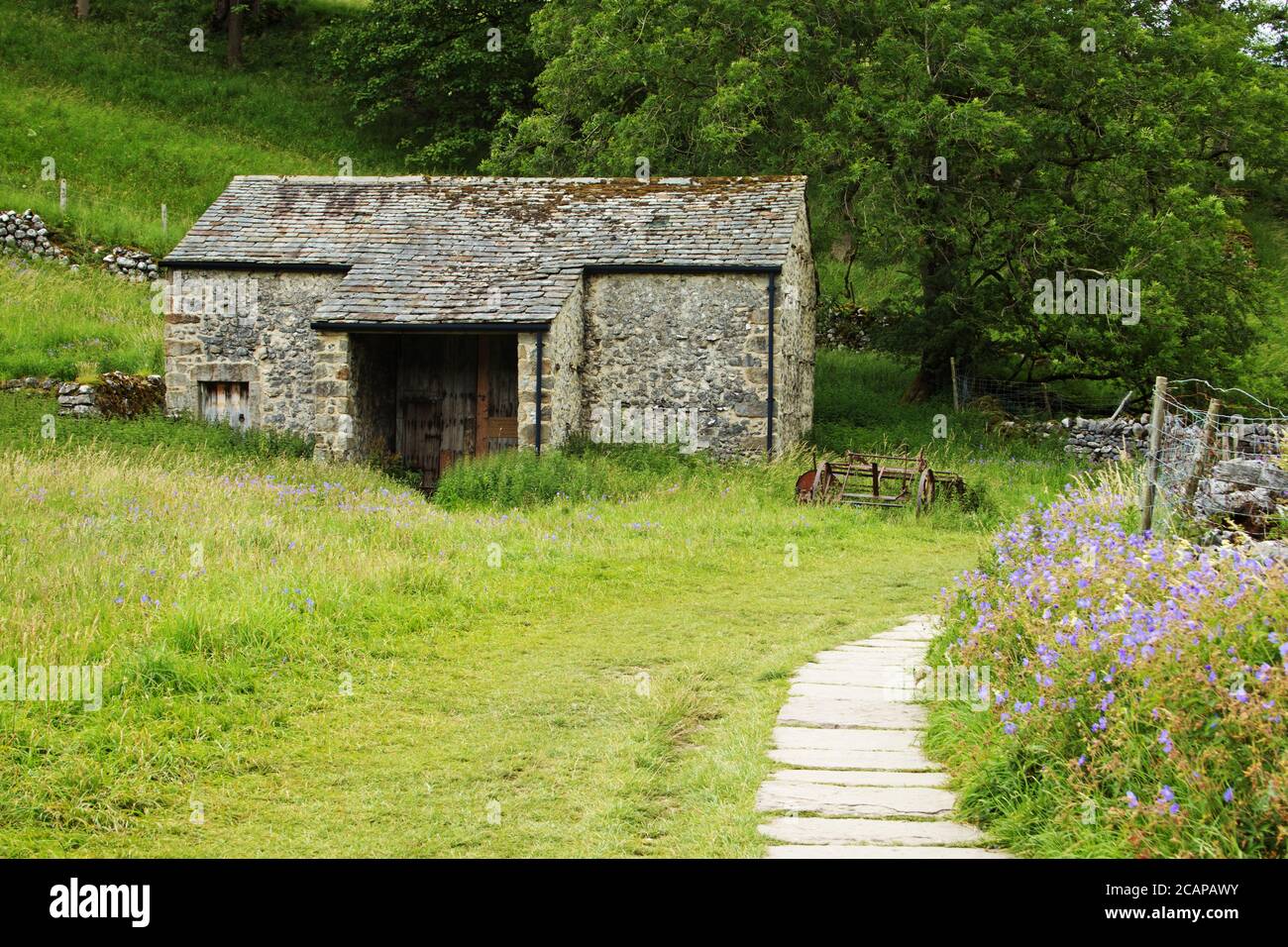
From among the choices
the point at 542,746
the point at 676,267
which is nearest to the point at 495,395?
the point at 676,267

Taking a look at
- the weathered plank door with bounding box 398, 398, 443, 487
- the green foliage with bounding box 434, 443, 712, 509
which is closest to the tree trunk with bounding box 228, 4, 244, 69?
the weathered plank door with bounding box 398, 398, 443, 487

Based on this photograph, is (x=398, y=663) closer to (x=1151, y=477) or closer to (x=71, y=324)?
(x=1151, y=477)

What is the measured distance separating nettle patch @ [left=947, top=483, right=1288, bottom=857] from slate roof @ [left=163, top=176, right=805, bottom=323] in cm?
1269

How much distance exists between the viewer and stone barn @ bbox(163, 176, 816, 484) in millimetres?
18969

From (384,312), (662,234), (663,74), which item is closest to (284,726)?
(384,312)

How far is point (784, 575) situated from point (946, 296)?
1263cm

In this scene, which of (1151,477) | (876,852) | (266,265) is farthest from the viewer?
(266,265)

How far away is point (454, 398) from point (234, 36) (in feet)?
91.4

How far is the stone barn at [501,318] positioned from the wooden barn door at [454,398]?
0.03 m

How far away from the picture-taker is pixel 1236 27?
77.7 ft

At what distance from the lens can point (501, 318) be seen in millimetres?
18219

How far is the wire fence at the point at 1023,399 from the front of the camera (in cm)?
2491

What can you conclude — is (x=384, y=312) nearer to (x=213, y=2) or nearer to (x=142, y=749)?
(x=142, y=749)

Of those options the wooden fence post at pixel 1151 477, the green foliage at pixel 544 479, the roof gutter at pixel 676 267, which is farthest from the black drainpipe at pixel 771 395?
the wooden fence post at pixel 1151 477
